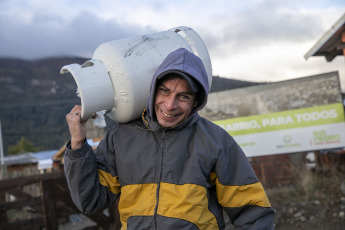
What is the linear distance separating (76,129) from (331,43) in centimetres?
919

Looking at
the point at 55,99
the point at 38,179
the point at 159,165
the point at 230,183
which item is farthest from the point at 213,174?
the point at 55,99

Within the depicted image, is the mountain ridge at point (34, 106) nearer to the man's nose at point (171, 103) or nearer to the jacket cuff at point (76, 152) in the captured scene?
the jacket cuff at point (76, 152)

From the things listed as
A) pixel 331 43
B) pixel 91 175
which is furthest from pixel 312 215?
pixel 91 175

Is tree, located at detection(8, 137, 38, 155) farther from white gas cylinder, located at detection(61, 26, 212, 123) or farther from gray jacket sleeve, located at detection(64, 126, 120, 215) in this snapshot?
white gas cylinder, located at detection(61, 26, 212, 123)

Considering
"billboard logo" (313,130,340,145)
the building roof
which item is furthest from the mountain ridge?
"billboard logo" (313,130,340,145)

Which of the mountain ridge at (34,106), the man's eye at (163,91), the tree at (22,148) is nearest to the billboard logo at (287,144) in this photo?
the man's eye at (163,91)

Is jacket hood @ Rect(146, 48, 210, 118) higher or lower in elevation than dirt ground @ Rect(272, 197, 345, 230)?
higher

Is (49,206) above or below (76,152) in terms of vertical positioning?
below

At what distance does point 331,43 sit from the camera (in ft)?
31.4

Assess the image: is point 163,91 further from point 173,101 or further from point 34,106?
point 34,106

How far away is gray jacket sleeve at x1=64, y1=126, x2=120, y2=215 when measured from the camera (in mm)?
1818

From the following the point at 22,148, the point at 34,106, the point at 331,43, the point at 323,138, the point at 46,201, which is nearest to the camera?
the point at 46,201

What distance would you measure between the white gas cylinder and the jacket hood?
10 centimetres

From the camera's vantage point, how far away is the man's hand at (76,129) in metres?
1.82
